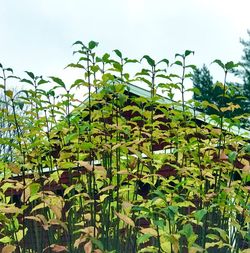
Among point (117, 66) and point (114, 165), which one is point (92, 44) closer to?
point (117, 66)

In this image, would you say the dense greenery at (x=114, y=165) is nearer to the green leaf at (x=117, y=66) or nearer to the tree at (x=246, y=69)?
the green leaf at (x=117, y=66)

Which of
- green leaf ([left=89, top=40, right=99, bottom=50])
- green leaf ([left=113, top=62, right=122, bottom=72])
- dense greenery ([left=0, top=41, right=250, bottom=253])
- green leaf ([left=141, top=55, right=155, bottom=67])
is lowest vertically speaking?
dense greenery ([left=0, top=41, right=250, bottom=253])

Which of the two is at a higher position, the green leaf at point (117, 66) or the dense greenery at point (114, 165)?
the green leaf at point (117, 66)

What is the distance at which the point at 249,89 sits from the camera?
33344 millimetres

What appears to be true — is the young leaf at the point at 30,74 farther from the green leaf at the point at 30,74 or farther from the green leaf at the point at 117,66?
the green leaf at the point at 117,66

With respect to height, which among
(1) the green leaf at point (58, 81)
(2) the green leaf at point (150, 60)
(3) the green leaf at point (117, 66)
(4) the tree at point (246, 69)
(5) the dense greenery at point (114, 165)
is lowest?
(4) the tree at point (246, 69)

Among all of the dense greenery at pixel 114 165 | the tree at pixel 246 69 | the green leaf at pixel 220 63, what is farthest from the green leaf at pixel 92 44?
the tree at pixel 246 69

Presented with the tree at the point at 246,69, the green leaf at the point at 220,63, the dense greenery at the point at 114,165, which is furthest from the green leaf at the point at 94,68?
the tree at the point at 246,69

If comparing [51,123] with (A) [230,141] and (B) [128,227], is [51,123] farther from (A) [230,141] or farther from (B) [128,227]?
(A) [230,141]

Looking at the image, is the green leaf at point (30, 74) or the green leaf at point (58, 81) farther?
the green leaf at point (30, 74)

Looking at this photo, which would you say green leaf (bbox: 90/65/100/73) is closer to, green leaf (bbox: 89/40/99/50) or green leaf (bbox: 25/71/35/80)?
green leaf (bbox: 89/40/99/50)

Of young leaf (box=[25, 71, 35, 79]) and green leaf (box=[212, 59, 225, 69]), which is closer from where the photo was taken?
green leaf (box=[212, 59, 225, 69])

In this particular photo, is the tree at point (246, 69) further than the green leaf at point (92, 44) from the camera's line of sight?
Yes

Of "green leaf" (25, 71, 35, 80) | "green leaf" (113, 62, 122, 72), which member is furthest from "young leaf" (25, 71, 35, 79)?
"green leaf" (113, 62, 122, 72)
